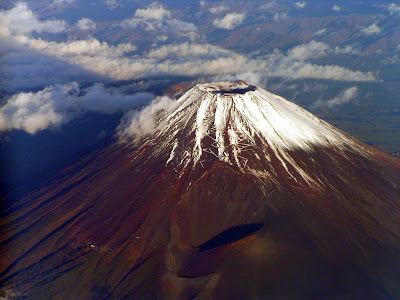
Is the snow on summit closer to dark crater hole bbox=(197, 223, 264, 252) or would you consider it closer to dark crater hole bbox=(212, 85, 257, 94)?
dark crater hole bbox=(212, 85, 257, 94)

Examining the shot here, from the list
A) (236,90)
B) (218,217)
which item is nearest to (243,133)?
(236,90)

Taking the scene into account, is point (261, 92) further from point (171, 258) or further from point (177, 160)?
point (171, 258)

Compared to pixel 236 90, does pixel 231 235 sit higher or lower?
lower

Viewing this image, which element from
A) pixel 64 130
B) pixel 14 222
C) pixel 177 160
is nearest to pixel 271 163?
pixel 177 160

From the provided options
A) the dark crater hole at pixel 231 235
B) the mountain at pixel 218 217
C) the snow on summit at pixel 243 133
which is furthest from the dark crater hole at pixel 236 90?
the dark crater hole at pixel 231 235

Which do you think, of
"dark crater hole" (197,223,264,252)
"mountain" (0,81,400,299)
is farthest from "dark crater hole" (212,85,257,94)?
"dark crater hole" (197,223,264,252)

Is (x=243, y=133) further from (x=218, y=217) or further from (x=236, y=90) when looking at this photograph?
(x=218, y=217)
